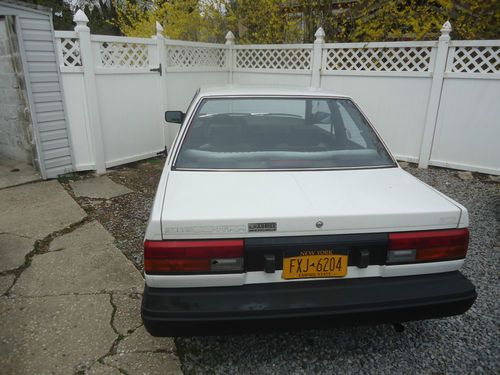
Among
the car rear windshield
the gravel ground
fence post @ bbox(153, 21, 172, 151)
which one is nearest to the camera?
the gravel ground

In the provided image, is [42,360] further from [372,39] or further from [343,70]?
[372,39]

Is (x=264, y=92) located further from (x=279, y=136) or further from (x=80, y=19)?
(x=80, y=19)

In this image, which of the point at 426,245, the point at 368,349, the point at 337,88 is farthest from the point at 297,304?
the point at 337,88

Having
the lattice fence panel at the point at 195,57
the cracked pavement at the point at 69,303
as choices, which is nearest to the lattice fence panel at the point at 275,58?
the lattice fence panel at the point at 195,57

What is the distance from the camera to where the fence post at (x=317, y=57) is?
671 cm

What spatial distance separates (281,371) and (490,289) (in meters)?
1.92

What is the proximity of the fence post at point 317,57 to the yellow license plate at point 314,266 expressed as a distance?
224 inches

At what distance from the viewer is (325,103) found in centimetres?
288

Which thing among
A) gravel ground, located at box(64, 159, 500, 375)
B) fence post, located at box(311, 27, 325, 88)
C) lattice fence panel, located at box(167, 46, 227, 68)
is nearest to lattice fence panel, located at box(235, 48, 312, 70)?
fence post, located at box(311, 27, 325, 88)

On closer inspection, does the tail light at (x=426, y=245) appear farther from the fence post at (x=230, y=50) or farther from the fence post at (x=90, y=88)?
the fence post at (x=230, y=50)

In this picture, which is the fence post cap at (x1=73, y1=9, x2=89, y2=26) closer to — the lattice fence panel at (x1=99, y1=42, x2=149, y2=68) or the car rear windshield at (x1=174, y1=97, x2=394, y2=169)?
the lattice fence panel at (x1=99, y1=42, x2=149, y2=68)

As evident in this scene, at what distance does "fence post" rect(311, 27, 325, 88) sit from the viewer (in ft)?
22.0

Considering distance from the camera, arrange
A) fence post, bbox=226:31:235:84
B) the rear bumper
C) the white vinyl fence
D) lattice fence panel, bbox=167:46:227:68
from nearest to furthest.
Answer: the rear bumper → the white vinyl fence → lattice fence panel, bbox=167:46:227:68 → fence post, bbox=226:31:235:84

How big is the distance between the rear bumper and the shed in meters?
4.07
